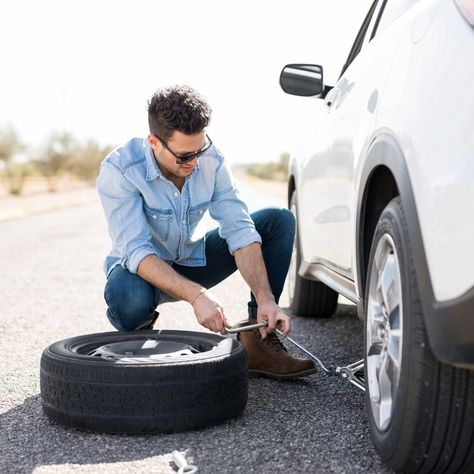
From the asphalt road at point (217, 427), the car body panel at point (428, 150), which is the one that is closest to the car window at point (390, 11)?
the car body panel at point (428, 150)

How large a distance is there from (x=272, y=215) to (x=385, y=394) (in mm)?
1798

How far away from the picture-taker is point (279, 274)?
441 cm

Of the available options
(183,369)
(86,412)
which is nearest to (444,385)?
(183,369)

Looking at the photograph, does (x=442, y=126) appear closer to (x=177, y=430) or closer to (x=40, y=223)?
(x=177, y=430)

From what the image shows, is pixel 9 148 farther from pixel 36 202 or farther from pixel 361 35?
pixel 361 35

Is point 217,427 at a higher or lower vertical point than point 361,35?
lower

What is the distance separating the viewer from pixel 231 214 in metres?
4.21

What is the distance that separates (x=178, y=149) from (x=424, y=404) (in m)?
1.78

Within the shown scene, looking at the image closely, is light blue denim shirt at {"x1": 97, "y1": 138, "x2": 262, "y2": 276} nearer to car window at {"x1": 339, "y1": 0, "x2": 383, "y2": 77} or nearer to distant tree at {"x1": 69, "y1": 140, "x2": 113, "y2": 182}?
car window at {"x1": 339, "y1": 0, "x2": 383, "y2": 77}

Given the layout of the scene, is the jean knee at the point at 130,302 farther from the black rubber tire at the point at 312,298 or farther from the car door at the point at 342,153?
the black rubber tire at the point at 312,298

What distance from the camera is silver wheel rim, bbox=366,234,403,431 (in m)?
2.65

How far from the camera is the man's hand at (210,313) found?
3.47 m

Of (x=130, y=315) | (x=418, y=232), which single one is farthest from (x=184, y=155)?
(x=418, y=232)

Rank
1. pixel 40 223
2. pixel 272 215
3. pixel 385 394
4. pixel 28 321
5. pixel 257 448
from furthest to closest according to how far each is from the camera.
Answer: pixel 40 223 → pixel 28 321 → pixel 272 215 → pixel 257 448 → pixel 385 394
